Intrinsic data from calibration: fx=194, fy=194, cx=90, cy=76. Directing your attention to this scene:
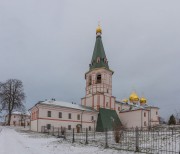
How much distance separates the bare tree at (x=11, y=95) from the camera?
4325 cm

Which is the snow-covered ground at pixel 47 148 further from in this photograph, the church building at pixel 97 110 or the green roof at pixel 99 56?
the green roof at pixel 99 56

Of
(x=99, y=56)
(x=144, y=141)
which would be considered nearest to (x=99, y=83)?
(x=99, y=56)

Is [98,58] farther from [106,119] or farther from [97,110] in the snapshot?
[106,119]

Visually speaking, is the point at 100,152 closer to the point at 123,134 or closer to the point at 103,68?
the point at 123,134

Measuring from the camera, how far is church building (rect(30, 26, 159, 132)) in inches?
1406

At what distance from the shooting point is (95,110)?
42.1 meters

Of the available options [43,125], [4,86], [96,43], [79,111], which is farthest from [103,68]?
[4,86]

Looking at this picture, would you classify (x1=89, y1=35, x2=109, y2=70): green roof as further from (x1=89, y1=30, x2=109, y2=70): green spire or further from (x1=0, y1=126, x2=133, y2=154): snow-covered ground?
(x1=0, y1=126, x2=133, y2=154): snow-covered ground

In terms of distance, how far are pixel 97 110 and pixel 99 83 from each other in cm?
602

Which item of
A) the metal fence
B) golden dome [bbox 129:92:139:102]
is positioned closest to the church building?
golden dome [bbox 129:92:139:102]

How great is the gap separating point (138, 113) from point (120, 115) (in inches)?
205

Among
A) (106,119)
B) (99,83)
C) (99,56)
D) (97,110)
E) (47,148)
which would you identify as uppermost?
(99,56)

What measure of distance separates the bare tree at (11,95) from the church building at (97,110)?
7.07 metres

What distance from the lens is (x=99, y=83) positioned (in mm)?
43688
